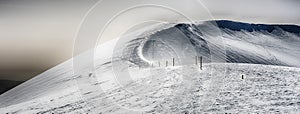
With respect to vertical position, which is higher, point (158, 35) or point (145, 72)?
point (158, 35)

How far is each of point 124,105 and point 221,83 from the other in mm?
11076

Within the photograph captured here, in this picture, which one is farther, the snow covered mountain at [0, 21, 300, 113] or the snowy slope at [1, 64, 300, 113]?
the snow covered mountain at [0, 21, 300, 113]

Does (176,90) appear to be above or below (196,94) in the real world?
above

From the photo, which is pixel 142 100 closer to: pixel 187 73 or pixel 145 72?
pixel 187 73

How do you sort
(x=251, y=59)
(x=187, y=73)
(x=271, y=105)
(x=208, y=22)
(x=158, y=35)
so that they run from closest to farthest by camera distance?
1. (x=271, y=105)
2. (x=187, y=73)
3. (x=158, y=35)
4. (x=251, y=59)
5. (x=208, y=22)

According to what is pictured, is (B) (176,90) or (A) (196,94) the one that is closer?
(A) (196,94)

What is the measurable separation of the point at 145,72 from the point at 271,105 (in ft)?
76.6

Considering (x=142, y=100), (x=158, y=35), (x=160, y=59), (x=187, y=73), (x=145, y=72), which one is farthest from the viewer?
(x=158, y=35)

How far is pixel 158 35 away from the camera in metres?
108

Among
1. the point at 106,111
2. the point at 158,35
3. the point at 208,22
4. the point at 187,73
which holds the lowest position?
the point at 106,111

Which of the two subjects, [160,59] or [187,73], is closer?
[187,73]

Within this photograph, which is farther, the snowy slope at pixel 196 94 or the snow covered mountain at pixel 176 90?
the snow covered mountain at pixel 176 90

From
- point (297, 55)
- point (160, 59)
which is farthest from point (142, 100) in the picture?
point (297, 55)

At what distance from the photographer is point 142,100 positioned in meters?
39.2
